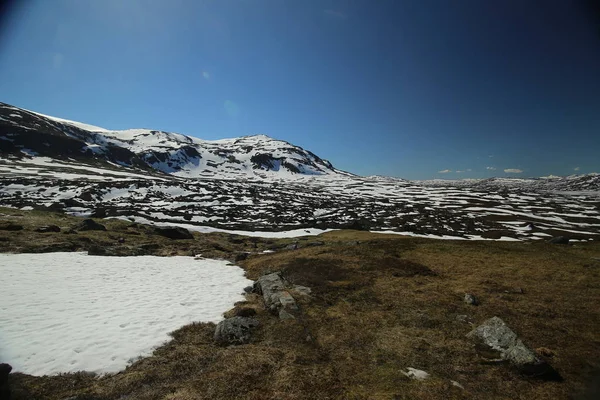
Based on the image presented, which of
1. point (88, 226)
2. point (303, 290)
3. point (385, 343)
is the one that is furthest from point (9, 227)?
point (385, 343)

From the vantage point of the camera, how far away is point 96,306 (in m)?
14.6

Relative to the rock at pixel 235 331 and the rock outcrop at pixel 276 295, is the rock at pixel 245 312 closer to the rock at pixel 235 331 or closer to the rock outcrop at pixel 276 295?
the rock at pixel 235 331

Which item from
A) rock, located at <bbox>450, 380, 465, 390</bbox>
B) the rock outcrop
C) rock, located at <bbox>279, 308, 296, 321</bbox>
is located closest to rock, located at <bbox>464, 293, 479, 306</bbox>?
rock, located at <bbox>450, 380, 465, 390</bbox>

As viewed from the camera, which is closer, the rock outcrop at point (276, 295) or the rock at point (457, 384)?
the rock at point (457, 384)

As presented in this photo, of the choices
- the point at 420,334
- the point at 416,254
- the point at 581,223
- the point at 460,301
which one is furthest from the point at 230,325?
the point at 581,223

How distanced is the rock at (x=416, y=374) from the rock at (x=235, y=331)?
6661 millimetres

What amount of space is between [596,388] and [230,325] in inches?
538

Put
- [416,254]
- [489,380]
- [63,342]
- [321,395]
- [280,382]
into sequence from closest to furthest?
1. [321,395]
2. [280,382]
3. [489,380]
4. [63,342]
5. [416,254]

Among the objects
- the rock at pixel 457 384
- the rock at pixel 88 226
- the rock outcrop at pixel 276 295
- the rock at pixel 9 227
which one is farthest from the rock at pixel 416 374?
the rock at pixel 88 226

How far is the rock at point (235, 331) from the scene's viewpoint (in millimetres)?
12234

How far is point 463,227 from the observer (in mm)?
92875

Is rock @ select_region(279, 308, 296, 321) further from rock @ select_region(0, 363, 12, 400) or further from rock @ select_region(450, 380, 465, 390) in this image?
rock @ select_region(0, 363, 12, 400)

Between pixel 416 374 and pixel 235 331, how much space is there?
303 inches

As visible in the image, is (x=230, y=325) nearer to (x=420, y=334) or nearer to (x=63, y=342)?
(x=63, y=342)
